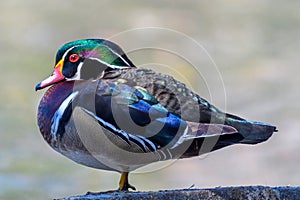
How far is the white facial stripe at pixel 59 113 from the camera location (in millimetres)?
3830

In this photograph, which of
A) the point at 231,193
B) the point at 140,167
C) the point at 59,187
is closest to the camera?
the point at 231,193

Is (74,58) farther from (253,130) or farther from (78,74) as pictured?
(253,130)

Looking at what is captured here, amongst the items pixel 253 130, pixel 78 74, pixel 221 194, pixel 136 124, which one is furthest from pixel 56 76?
pixel 221 194

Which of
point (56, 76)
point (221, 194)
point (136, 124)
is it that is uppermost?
point (56, 76)

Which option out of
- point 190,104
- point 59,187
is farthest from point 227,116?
point 59,187

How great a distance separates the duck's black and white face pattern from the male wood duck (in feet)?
0.29

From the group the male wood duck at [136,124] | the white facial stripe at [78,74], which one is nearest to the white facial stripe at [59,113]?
the male wood duck at [136,124]

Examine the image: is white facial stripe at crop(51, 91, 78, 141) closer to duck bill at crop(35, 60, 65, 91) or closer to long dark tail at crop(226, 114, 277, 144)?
duck bill at crop(35, 60, 65, 91)

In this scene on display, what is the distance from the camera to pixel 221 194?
10.3ft

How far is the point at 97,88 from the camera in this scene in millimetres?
3801

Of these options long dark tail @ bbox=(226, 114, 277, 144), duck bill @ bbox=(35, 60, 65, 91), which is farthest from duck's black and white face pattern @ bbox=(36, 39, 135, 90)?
long dark tail @ bbox=(226, 114, 277, 144)

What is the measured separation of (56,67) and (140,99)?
0.43 m

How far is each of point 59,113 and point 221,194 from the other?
0.95m

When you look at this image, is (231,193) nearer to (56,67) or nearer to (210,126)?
(210,126)
